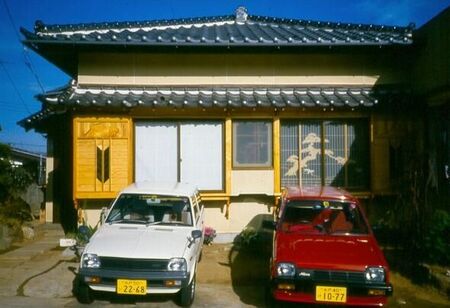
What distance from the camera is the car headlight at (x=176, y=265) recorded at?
227 inches

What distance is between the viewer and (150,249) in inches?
231

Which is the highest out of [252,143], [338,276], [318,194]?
[252,143]

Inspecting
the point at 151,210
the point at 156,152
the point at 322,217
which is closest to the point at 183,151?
the point at 156,152

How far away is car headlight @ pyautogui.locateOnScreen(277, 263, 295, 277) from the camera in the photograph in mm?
5469

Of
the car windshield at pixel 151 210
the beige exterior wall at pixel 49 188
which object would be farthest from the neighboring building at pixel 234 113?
the beige exterior wall at pixel 49 188

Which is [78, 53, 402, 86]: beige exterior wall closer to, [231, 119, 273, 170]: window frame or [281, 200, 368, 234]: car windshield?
[231, 119, 273, 170]: window frame

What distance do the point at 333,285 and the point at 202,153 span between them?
18.4 feet

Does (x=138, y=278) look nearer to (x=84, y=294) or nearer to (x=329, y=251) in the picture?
(x=84, y=294)

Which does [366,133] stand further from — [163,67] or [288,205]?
[163,67]

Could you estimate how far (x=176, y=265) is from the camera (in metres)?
5.79

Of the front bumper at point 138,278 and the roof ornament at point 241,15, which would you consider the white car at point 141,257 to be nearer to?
the front bumper at point 138,278

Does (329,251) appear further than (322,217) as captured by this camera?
No

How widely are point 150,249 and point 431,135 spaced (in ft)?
24.3

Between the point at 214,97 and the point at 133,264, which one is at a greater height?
the point at 214,97
